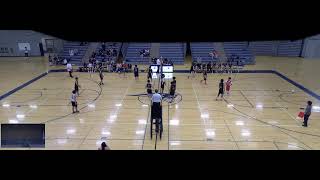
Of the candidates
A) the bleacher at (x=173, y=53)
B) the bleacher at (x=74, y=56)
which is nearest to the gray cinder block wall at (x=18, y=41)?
the bleacher at (x=74, y=56)

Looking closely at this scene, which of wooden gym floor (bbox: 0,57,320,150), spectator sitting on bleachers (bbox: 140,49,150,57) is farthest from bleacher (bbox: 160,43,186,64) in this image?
wooden gym floor (bbox: 0,57,320,150)

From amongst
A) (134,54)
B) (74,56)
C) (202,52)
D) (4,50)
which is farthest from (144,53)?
(4,50)

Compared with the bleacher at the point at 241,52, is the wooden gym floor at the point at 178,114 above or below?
below

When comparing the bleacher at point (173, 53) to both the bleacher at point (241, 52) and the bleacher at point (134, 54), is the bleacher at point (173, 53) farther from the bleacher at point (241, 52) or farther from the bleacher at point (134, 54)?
the bleacher at point (241, 52)

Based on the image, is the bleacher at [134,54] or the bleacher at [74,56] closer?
the bleacher at [134,54]

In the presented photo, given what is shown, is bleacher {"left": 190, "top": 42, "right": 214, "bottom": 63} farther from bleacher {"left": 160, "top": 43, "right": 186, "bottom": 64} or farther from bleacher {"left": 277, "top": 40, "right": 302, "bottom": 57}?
bleacher {"left": 277, "top": 40, "right": 302, "bottom": 57}

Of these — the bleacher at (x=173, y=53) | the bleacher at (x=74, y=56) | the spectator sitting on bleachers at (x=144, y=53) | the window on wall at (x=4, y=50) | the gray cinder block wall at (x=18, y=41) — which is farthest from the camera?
the window on wall at (x=4, y=50)

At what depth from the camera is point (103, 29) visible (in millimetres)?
2762

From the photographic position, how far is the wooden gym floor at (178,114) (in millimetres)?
10672

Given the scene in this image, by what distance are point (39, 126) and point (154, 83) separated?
39.2ft

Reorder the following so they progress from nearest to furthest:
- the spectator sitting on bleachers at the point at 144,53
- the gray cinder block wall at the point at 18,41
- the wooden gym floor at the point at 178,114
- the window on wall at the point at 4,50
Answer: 1. the wooden gym floor at the point at 178,114
2. the spectator sitting on bleachers at the point at 144,53
3. the gray cinder block wall at the point at 18,41
4. the window on wall at the point at 4,50

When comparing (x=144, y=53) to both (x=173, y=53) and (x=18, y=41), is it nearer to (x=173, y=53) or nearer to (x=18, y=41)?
(x=173, y=53)

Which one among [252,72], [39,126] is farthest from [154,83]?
[39,126]
